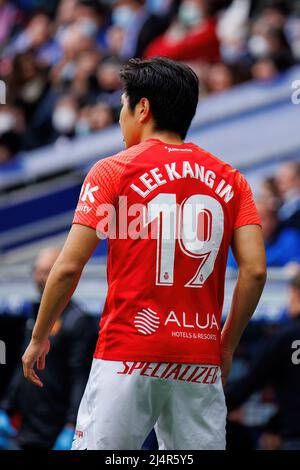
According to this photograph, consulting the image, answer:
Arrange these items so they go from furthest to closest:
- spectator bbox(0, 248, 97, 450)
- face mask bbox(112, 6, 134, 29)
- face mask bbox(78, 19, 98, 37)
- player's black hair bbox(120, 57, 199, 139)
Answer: face mask bbox(78, 19, 98, 37) → face mask bbox(112, 6, 134, 29) → spectator bbox(0, 248, 97, 450) → player's black hair bbox(120, 57, 199, 139)

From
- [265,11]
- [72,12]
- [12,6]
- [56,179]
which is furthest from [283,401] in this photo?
[12,6]

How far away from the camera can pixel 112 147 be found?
30.8 ft

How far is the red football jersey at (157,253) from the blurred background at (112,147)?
2.55 meters

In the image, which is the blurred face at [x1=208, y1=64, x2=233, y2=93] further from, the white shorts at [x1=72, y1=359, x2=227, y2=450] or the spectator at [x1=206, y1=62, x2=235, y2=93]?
the white shorts at [x1=72, y1=359, x2=227, y2=450]

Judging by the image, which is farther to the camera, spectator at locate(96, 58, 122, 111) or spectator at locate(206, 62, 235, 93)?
spectator at locate(96, 58, 122, 111)

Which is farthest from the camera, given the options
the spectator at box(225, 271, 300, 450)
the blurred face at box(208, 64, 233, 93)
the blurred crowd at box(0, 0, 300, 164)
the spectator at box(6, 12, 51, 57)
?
the spectator at box(6, 12, 51, 57)

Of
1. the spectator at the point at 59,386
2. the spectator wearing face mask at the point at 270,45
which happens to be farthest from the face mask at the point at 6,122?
the spectator at the point at 59,386

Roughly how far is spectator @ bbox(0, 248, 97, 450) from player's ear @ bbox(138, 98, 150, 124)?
8.93 feet

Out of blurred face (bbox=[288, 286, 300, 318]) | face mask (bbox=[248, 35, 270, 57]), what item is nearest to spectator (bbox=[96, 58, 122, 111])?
face mask (bbox=[248, 35, 270, 57])

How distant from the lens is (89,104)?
10.6m

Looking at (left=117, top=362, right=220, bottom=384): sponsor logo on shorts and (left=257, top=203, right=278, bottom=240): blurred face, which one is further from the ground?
(left=257, top=203, right=278, bottom=240): blurred face

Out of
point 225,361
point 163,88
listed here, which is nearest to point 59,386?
point 225,361

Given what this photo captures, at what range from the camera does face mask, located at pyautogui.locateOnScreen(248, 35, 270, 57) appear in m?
8.90

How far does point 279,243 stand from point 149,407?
401 cm
